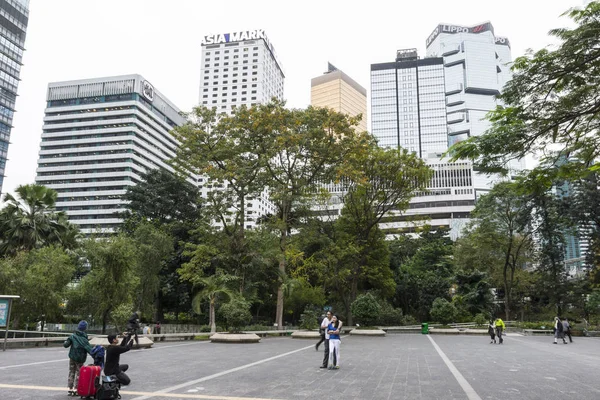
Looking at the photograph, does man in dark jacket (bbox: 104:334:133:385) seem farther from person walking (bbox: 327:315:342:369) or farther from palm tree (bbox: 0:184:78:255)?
palm tree (bbox: 0:184:78:255)

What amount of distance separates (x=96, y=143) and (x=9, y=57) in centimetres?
3525

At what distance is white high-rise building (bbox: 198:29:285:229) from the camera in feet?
480

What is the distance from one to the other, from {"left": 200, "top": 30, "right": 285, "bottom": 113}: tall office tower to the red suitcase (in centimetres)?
14200

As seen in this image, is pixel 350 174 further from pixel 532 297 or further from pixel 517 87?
pixel 532 297

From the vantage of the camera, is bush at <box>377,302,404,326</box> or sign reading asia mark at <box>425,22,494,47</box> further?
sign reading asia mark at <box>425,22,494,47</box>

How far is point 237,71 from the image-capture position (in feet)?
488

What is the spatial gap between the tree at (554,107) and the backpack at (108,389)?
7.65 metres

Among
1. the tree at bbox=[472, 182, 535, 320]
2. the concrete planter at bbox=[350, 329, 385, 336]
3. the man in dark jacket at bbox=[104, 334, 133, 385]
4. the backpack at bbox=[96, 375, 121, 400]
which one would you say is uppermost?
the tree at bbox=[472, 182, 535, 320]

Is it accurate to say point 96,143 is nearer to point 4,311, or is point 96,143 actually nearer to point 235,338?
point 235,338

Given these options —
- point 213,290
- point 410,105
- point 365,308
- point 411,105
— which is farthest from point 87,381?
point 411,105

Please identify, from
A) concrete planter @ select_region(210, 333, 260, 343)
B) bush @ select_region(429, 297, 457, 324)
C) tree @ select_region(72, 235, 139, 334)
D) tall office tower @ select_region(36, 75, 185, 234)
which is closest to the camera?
concrete planter @ select_region(210, 333, 260, 343)

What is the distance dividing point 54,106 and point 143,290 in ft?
368

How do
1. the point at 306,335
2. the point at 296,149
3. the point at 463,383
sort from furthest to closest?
the point at 296,149
the point at 306,335
the point at 463,383

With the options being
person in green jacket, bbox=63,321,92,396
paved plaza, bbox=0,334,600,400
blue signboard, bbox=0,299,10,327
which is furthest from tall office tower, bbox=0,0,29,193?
person in green jacket, bbox=63,321,92,396
